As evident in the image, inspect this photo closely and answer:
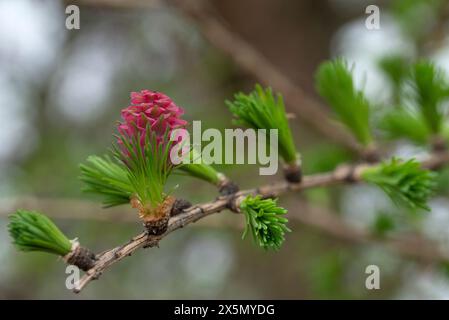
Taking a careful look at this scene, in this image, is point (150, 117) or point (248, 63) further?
point (248, 63)

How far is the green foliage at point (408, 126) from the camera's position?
122cm

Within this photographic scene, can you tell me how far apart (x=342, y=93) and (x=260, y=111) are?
0.30 m

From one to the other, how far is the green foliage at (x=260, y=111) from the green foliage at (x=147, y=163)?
0.53ft

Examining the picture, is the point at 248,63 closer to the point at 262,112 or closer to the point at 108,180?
the point at 262,112

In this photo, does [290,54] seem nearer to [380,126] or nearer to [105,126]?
[105,126]

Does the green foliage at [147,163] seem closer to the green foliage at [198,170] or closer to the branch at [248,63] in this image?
the green foliage at [198,170]

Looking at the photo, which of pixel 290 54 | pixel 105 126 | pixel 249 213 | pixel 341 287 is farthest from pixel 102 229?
pixel 249 213

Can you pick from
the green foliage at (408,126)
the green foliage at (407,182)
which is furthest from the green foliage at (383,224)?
the green foliage at (407,182)

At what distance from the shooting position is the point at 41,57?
2.57 meters

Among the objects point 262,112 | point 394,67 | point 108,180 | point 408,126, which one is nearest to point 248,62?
point 394,67

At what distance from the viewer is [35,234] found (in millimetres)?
676

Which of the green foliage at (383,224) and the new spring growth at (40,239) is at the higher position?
the green foliage at (383,224)

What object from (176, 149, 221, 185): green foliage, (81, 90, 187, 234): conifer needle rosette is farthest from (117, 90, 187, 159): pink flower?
(176, 149, 221, 185): green foliage

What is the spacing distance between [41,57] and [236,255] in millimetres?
1302
